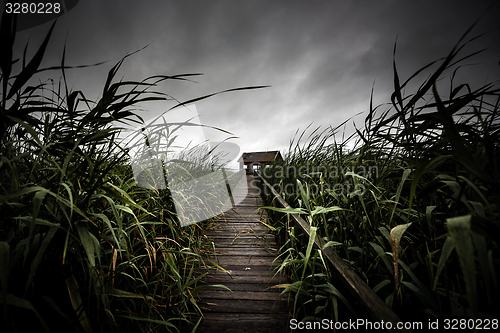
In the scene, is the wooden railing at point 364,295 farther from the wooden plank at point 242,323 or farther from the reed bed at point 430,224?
the wooden plank at point 242,323

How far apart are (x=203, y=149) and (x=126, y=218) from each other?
189 centimetres

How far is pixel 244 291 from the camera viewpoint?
Answer: 142 centimetres

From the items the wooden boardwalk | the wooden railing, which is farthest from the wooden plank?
the wooden railing

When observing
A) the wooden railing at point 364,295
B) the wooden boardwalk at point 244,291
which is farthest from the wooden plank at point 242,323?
the wooden railing at point 364,295

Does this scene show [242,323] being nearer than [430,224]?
No

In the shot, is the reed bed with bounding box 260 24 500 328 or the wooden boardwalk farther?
the wooden boardwalk

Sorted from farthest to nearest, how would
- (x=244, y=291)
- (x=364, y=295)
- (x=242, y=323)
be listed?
1. (x=244, y=291)
2. (x=242, y=323)
3. (x=364, y=295)

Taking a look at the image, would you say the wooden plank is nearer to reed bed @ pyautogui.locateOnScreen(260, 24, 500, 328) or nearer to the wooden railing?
reed bed @ pyautogui.locateOnScreen(260, 24, 500, 328)

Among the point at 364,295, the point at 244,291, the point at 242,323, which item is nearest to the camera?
the point at 364,295

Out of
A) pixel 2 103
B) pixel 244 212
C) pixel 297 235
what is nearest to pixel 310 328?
pixel 297 235

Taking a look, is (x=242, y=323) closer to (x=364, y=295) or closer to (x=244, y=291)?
(x=244, y=291)

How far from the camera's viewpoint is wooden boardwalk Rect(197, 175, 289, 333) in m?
1.13

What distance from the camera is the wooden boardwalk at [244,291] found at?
1130 millimetres

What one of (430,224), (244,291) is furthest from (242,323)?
(430,224)
